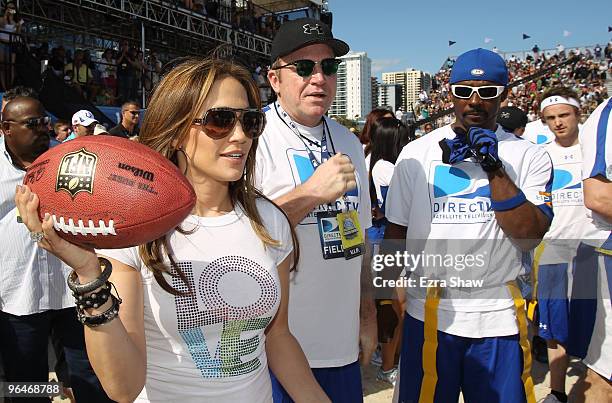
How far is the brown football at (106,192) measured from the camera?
1.15 m

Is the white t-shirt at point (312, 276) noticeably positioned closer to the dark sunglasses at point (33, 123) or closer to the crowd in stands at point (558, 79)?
the dark sunglasses at point (33, 123)

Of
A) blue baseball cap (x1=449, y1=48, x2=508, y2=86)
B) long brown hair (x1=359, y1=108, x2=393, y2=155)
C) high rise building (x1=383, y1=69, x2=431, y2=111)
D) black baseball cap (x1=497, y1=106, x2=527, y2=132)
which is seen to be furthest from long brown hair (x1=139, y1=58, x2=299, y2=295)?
high rise building (x1=383, y1=69, x2=431, y2=111)

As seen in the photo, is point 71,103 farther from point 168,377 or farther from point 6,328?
point 168,377

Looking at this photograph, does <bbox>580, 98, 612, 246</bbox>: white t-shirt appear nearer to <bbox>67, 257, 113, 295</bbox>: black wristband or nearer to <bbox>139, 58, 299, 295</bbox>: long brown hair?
<bbox>139, 58, 299, 295</bbox>: long brown hair

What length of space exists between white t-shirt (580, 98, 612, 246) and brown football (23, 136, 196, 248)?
1992mm

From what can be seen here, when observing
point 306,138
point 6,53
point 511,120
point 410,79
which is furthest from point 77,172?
point 410,79

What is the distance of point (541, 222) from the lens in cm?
225

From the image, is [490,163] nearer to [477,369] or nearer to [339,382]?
[477,369]

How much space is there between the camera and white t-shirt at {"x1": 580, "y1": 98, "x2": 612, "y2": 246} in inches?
91.0

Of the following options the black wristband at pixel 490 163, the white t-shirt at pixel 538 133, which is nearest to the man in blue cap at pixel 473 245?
the black wristband at pixel 490 163

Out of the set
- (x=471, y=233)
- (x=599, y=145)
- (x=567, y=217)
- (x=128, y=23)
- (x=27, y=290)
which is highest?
(x=128, y=23)

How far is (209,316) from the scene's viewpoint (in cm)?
140

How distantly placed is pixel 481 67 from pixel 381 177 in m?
2.04

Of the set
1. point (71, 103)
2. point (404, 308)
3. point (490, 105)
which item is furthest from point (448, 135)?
point (71, 103)
